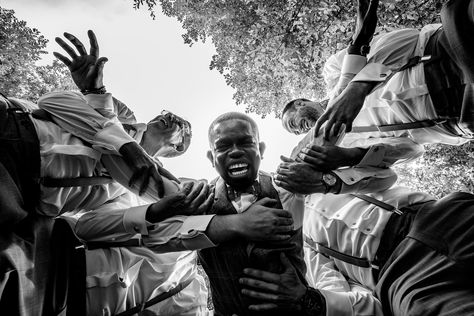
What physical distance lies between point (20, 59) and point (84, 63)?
12.4 ft

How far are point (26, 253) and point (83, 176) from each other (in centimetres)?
69

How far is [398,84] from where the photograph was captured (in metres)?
2.54

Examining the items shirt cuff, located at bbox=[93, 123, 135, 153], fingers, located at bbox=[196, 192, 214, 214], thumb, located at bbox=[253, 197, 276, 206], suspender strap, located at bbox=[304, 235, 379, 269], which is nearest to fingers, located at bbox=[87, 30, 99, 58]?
shirt cuff, located at bbox=[93, 123, 135, 153]

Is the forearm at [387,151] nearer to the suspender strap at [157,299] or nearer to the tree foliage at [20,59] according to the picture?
the suspender strap at [157,299]

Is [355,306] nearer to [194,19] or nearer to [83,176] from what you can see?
[83,176]

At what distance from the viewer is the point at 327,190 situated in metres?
2.19

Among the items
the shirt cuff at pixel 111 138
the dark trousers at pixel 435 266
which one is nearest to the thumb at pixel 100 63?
the shirt cuff at pixel 111 138

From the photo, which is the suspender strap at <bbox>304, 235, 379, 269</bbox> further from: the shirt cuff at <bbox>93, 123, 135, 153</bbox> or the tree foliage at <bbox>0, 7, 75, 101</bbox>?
the tree foliage at <bbox>0, 7, 75, 101</bbox>

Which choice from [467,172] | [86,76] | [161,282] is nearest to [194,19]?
[86,76]

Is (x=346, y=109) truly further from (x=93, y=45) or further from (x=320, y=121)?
(x=93, y=45)

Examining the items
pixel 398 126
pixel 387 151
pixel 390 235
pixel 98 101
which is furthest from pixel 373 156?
pixel 98 101

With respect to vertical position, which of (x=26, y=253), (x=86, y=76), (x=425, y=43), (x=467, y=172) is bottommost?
(x=467, y=172)

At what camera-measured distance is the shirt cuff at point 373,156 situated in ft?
7.55

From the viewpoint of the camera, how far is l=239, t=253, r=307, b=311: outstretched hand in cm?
173
